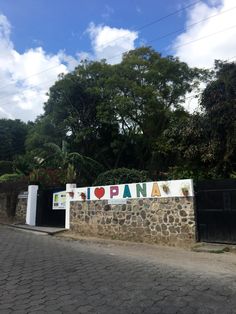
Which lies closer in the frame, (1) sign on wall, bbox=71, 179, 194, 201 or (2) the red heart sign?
(1) sign on wall, bbox=71, 179, 194, 201

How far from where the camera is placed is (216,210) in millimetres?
10984

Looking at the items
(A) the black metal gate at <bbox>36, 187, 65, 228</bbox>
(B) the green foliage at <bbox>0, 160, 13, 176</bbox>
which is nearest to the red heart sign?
(A) the black metal gate at <bbox>36, 187, 65, 228</bbox>

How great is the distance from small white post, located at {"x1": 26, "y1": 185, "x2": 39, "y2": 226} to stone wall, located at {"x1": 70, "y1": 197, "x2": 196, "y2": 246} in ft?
13.0

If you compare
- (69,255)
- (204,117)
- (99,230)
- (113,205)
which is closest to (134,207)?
(113,205)

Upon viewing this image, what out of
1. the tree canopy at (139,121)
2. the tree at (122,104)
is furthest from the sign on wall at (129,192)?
the tree at (122,104)

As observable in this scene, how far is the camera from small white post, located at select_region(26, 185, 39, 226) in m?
18.9

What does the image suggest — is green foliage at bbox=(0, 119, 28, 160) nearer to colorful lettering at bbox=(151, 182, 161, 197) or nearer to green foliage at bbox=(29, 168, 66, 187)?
green foliage at bbox=(29, 168, 66, 187)

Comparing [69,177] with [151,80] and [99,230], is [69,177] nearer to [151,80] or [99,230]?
[99,230]

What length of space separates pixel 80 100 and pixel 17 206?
14.3m

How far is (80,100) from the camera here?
32.3 m

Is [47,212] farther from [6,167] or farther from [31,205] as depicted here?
[6,167]

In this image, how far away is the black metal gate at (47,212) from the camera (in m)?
17.4

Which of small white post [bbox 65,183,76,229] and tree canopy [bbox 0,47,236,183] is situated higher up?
tree canopy [bbox 0,47,236,183]

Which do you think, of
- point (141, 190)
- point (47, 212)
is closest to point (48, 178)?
point (47, 212)
